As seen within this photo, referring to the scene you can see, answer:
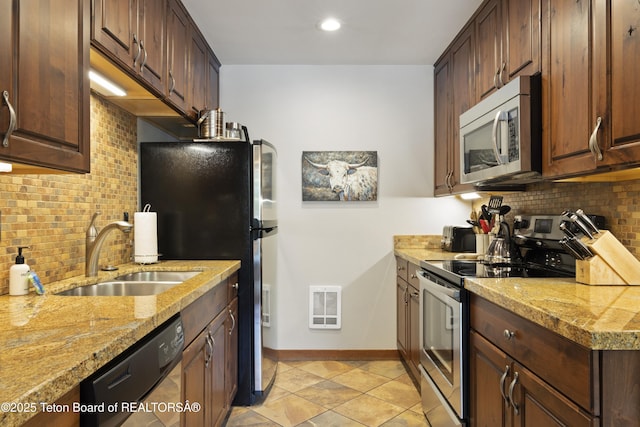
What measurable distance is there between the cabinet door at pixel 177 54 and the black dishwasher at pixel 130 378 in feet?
4.75

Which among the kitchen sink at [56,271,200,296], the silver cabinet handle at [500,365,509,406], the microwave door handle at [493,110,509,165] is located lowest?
the silver cabinet handle at [500,365,509,406]

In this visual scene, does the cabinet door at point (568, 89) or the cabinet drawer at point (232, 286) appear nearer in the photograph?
the cabinet door at point (568, 89)

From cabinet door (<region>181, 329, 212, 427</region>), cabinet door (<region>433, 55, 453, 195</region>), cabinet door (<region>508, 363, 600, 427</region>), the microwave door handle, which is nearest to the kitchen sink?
cabinet door (<region>181, 329, 212, 427</region>)

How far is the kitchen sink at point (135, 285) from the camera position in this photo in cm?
185

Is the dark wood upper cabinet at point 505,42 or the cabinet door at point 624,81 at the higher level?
the dark wood upper cabinet at point 505,42

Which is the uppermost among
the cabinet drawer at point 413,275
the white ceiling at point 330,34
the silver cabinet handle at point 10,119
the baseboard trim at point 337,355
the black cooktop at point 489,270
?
the white ceiling at point 330,34

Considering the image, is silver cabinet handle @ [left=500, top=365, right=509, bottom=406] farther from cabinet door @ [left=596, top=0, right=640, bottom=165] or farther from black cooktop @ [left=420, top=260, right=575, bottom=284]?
cabinet door @ [left=596, top=0, right=640, bottom=165]

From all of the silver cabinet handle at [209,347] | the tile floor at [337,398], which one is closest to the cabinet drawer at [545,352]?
the tile floor at [337,398]

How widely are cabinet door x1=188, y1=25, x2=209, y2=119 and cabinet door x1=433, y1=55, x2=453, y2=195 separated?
1.81 m

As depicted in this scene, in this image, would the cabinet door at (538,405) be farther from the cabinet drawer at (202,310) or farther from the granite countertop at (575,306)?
the cabinet drawer at (202,310)

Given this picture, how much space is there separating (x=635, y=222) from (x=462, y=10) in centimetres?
157

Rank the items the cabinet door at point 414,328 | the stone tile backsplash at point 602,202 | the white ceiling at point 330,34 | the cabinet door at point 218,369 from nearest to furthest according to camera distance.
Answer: the stone tile backsplash at point 602,202 → the cabinet door at point 218,369 → the white ceiling at point 330,34 → the cabinet door at point 414,328

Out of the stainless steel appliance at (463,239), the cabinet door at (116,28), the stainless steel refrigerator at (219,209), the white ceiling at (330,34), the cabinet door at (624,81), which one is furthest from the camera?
the stainless steel appliance at (463,239)

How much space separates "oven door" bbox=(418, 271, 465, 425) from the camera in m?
1.90
